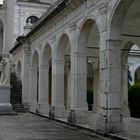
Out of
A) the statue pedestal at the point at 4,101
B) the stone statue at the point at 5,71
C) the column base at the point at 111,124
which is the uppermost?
the stone statue at the point at 5,71

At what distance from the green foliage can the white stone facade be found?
1.80 meters

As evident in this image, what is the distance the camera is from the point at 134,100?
25.6 meters

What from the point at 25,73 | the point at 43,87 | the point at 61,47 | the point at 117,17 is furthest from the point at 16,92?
the point at 117,17

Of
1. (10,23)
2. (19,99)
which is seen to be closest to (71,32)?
(19,99)

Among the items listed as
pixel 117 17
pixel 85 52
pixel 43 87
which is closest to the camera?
pixel 117 17

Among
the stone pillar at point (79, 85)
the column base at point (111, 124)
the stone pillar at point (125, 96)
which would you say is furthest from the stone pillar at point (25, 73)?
the column base at point (111, 124)

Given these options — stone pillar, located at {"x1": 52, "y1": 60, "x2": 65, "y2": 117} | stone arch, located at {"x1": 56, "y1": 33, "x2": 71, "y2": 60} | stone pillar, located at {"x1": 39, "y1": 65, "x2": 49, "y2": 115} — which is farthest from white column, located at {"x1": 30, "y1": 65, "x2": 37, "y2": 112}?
stone arch, located at {"x1": 56, "y1": 33, "x2": 71, "y2": 60}

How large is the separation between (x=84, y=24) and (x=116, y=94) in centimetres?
439

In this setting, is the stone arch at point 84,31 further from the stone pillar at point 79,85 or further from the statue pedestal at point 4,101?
the statue pedestal at point 4,101

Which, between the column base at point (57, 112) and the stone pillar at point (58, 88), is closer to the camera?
the column base at point (57, 112)

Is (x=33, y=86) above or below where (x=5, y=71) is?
below

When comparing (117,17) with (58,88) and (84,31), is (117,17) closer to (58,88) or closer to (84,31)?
(84,31)

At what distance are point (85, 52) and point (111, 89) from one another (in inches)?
174

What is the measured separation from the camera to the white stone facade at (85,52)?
13797 mm
